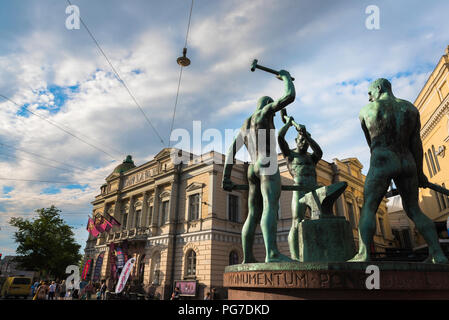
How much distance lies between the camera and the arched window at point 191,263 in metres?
20.0

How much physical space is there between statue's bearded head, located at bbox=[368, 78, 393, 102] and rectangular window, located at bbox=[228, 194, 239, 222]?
18689 millimetres

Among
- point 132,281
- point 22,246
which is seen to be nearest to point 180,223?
point 132,281

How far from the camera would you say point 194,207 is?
2225 centimetres

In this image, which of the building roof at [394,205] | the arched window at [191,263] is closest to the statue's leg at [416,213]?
the arched window at [191,263]

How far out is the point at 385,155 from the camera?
3252 millimetres

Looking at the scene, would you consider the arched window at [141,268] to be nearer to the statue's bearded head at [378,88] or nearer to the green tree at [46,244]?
the green tree at [46,244]

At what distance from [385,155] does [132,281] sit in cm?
2386

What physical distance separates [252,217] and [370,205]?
1468 mm

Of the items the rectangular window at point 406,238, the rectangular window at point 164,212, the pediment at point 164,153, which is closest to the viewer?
the rectangular window at point 164,212

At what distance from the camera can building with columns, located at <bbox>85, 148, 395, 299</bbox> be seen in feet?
64.8

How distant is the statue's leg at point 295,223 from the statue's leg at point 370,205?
1.26 m

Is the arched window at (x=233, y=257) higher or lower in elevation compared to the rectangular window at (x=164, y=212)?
lower

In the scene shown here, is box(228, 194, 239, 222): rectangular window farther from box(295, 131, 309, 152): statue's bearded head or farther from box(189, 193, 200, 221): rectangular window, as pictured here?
box(295, 131, 309, 152): statue's bearded head

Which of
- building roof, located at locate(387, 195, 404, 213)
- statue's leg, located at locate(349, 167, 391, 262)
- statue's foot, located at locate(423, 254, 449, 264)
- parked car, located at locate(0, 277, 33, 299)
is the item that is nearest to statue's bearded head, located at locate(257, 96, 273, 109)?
statue's leg, located at locate(349, 167, 391, 262)
